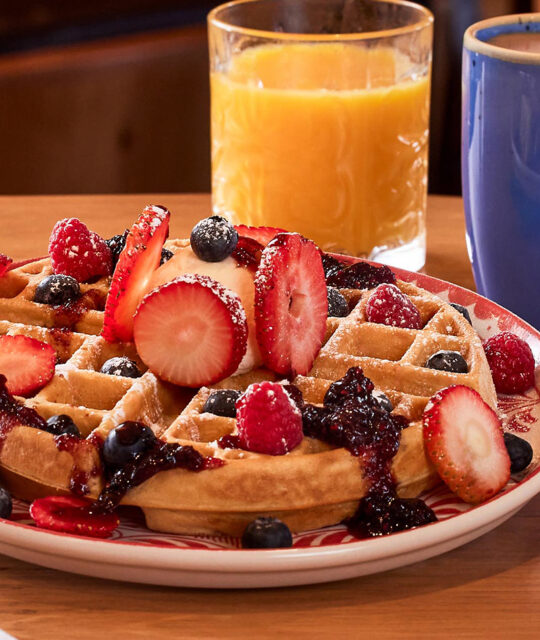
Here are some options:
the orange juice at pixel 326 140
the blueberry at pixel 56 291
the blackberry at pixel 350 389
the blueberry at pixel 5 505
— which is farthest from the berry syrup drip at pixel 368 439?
the orange juice at pixel 326 140

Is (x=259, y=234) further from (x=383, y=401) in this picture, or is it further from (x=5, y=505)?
(x=5, y=505)

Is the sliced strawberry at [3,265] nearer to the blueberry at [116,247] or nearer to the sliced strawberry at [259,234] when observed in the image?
the blueberry at [116,247]

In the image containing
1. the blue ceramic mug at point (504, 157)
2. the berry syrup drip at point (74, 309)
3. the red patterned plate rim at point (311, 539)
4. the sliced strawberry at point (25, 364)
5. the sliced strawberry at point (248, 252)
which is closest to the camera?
the red patterned plate rim at point (311, 539)

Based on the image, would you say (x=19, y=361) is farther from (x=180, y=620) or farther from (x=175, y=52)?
(x=175, y=52)

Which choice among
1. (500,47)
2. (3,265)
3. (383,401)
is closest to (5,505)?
(383,401)

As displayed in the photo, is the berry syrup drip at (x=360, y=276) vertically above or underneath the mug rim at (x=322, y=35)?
underneath

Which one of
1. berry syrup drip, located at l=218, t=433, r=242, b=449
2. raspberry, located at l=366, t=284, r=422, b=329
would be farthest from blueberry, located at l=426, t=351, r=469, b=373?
berry syrup drip, located at l=218, t=433, r=242, b=449

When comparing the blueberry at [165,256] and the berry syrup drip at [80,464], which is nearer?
the berry syrup drip at [80,464]
